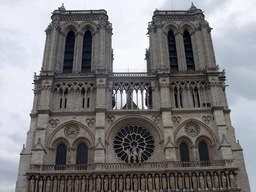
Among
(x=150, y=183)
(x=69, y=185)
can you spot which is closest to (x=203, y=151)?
(x=150, y=183)

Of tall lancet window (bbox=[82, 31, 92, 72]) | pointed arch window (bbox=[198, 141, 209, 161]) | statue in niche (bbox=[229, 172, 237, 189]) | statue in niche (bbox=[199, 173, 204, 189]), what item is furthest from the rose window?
tall lancet window (bbox=[82, 31, 92, 72])

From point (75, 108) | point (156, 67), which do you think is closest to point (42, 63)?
point (75, 108)

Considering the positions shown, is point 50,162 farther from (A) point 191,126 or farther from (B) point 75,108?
(A) point 191,126

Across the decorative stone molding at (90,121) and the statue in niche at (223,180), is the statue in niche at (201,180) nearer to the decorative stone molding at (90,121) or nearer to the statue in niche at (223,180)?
the statue in niche at (223,180)

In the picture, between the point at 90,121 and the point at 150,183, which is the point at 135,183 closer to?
the point at 150,183

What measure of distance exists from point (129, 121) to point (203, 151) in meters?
7.99

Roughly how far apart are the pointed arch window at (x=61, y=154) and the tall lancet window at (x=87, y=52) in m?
9.58

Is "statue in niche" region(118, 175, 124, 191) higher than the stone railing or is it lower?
lower

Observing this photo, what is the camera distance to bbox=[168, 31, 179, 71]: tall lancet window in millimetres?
37094

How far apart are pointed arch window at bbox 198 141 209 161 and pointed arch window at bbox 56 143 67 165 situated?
13.4 metres

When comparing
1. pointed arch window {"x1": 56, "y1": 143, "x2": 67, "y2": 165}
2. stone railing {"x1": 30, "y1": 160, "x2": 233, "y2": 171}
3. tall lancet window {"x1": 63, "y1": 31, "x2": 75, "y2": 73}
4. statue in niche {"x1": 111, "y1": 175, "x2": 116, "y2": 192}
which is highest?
tall lancet window {"x1": 63, "y1": 31, "x2": 75, "y2": 73}

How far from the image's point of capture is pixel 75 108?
32.8 meters

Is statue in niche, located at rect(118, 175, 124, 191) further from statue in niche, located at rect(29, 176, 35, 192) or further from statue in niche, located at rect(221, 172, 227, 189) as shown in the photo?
statue in niche, located at rect(221, 172, 227, 189)

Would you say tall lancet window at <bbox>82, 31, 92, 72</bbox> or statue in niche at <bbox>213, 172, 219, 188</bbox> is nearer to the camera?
statue in niche at <bbox>213, 172, 219, 188</bbox>
